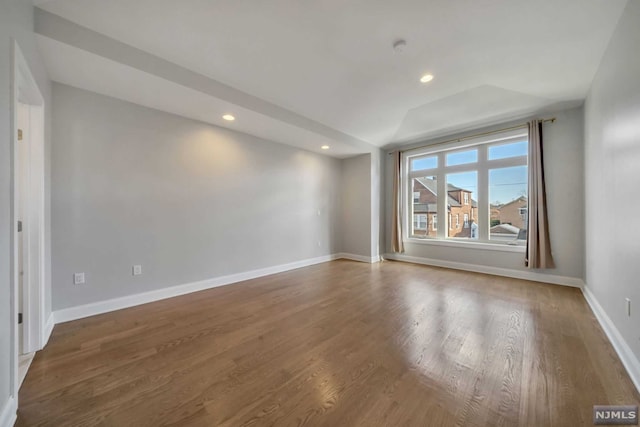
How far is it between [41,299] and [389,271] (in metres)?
4.45

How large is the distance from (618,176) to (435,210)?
10.0ft

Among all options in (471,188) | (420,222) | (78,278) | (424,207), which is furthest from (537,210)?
(78,278)

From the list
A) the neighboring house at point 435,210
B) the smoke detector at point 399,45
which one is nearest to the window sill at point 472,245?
the neighboring house at point 435,210

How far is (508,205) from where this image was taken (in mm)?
4156

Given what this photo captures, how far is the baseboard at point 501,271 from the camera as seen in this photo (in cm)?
350

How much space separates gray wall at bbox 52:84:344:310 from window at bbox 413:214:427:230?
2911 millimetres

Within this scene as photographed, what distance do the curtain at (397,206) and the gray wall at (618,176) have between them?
9.49 feet

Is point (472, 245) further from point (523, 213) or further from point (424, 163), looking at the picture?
point (424, 163)

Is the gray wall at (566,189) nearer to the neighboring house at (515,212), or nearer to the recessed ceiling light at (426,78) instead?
the neighboring house at (515,212)

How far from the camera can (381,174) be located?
219 inches

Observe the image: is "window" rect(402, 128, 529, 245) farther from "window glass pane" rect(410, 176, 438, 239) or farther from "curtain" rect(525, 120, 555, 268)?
"curtain" rect(525, 120, 555, 268)

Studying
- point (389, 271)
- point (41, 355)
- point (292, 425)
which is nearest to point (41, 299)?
point (41, 355)

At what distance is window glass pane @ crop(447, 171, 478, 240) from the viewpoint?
4508 millimetres

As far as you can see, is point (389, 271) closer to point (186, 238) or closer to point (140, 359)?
point (186, 238)
